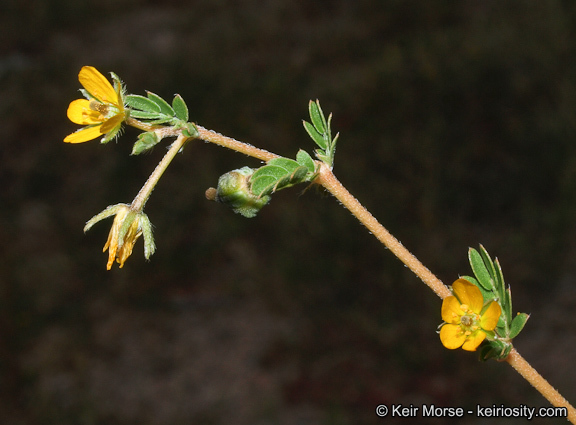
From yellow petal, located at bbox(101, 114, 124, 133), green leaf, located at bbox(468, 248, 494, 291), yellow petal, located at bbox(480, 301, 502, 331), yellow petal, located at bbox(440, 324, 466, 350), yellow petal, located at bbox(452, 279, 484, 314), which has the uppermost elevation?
green leaf, located at bbox(468, 248, 494, 291)

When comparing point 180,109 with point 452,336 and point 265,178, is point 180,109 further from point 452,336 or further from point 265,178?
point 452,336

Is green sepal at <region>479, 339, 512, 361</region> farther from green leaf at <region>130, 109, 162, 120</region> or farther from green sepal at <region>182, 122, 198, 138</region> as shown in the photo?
green leaf at <region>130, 109, 162, 120</region>

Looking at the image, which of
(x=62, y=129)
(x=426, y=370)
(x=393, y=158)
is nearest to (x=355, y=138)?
(x=393, y=158)

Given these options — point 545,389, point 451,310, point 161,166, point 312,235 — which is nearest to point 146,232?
point 161,166

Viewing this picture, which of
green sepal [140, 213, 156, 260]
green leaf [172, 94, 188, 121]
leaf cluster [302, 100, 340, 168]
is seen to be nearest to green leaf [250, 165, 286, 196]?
leaf cluster [302, 100, 340, 168]

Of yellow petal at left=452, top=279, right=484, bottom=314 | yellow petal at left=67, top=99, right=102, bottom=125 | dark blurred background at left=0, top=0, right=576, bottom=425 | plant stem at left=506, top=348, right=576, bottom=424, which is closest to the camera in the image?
plant stem at left=506, top=348, right=576, bottom=424

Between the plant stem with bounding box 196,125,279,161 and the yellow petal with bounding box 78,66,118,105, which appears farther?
the yellow petal with bounding box 78,66,118,105

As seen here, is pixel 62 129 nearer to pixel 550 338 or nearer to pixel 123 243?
pixel 550 338

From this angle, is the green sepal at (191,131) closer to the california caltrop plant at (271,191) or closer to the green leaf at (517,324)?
the california caltrop plant at (271,191)
